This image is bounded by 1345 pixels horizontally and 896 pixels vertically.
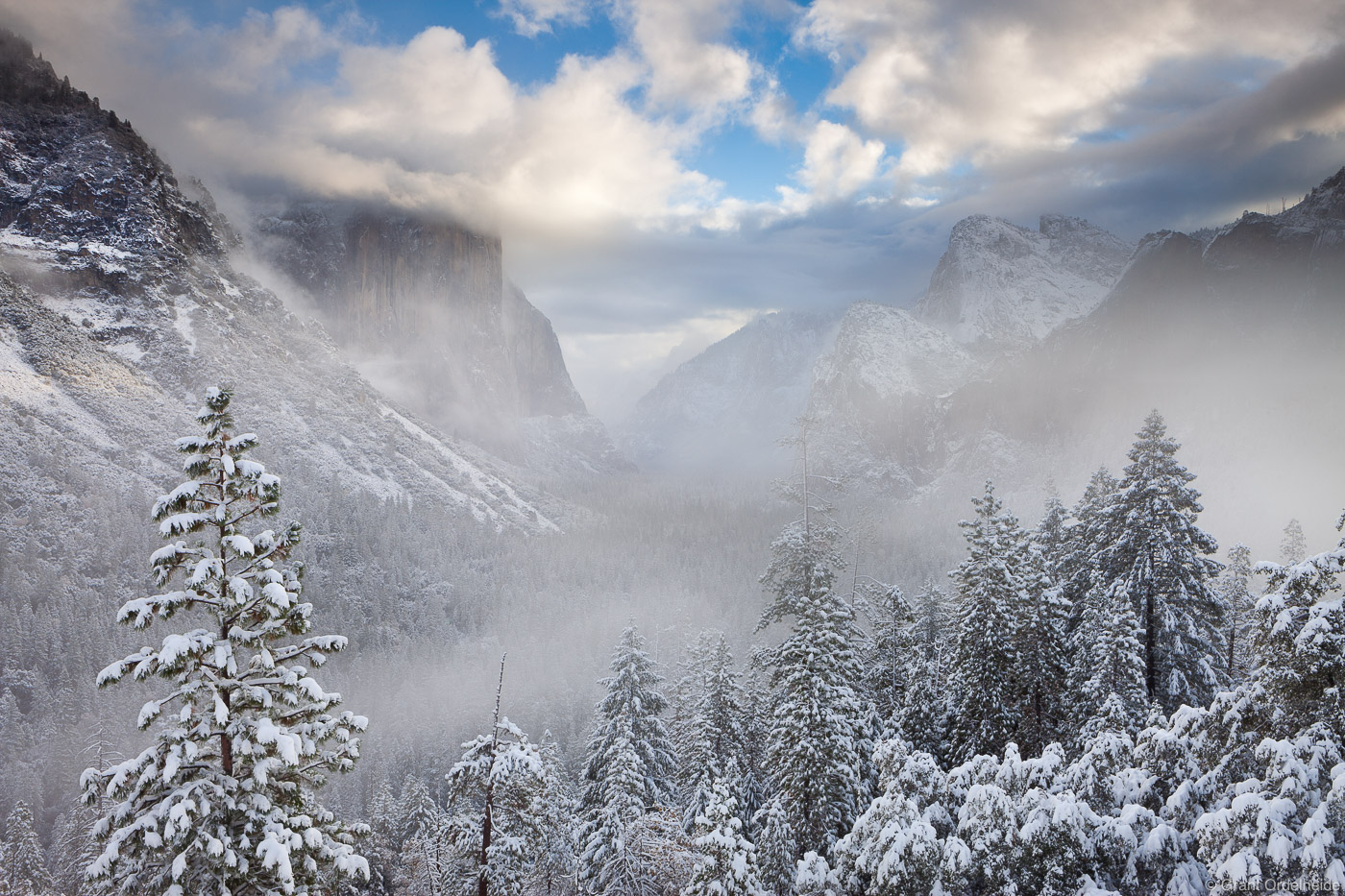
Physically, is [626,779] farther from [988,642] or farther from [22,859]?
[22,859]

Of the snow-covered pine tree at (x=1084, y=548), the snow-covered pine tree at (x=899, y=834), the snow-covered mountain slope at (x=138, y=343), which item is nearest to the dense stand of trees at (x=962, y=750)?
the snow-covered pine tree at (x=899, y=834)

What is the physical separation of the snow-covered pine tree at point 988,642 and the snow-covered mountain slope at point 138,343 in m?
137

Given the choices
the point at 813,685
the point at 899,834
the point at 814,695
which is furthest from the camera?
the point at 813,685

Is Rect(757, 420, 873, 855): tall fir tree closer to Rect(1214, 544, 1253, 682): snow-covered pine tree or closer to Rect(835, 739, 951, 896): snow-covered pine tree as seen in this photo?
Rect(835, 739, 951, 896): snow-covered pine tree

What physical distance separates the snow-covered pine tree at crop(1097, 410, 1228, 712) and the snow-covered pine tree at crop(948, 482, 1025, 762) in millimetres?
3343

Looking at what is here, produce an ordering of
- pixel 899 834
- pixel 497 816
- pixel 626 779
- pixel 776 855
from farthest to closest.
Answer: pixel 626 779
pixel 776 855
pixel 497 816
pixel 899 834

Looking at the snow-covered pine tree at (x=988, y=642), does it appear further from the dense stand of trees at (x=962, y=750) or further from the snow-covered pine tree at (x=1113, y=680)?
the snow-covered pine tree at (x=1113, y=680)

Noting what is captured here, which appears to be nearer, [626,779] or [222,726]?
[222,726]

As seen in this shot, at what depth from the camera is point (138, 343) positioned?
150375 mm

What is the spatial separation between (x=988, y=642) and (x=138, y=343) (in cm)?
18904

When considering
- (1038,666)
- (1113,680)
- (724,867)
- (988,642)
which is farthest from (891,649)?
(724,867)

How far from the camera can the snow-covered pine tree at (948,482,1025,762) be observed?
19.7 m

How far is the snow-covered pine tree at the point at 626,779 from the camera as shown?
724 inches

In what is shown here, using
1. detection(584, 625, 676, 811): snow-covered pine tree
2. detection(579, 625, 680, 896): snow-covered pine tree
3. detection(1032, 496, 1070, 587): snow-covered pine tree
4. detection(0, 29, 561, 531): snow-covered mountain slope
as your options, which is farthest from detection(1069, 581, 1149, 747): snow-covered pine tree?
detection(0, 29, 561, 531): snow-covered mountain slope
